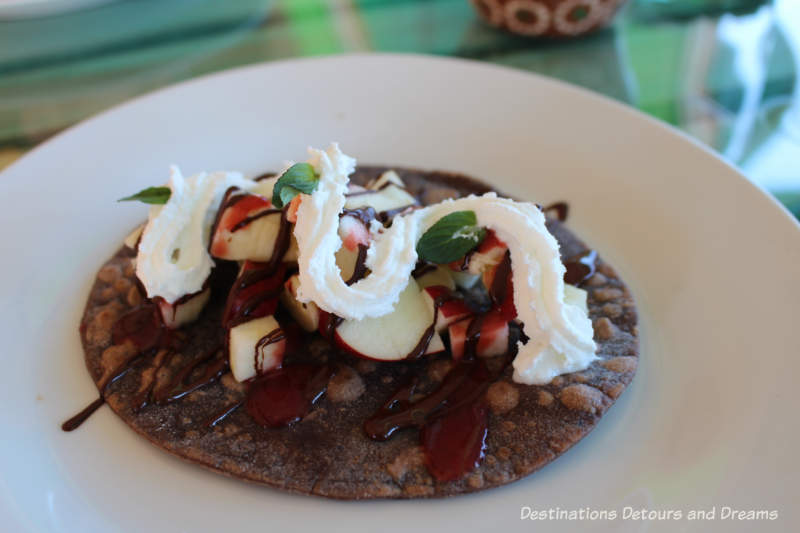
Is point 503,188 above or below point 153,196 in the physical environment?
below

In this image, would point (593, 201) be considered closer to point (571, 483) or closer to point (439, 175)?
point (439, 175)

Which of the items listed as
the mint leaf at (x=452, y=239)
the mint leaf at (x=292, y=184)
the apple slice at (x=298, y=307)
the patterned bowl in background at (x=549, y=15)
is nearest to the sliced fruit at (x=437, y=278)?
the mint leaf at (x=452, y=239)

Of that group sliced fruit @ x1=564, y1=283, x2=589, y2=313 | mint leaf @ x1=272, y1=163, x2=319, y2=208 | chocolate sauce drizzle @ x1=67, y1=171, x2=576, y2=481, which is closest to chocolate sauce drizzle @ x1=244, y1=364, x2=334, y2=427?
chocolate sauce drizzle @ x1=67, y1=171, x2=576, y2=481

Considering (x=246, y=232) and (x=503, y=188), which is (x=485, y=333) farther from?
(x=503, y=188)

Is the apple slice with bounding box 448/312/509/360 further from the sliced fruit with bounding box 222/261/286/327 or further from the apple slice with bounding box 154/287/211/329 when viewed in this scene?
the apple slice with bounding box 154/287/211/329

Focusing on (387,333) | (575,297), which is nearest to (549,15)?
(575,297)

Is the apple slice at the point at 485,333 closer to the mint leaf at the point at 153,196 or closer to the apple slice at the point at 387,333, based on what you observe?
the apple slice at the point at 387,333
